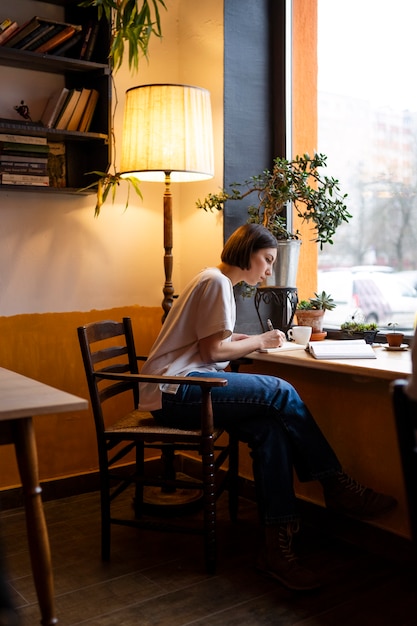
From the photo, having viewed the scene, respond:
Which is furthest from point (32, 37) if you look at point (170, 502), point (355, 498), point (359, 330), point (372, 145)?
point (355, 498)

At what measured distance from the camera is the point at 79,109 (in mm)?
3088

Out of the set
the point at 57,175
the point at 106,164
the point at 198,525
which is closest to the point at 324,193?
the point at 106,164

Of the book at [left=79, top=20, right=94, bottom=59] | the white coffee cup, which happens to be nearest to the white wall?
the book at [left=79, top=20, right=94, bottom=59]

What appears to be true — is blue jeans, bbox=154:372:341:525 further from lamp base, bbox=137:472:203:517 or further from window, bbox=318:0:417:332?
window, bbox=318:0:417:332

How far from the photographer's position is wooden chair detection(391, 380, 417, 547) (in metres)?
1.05

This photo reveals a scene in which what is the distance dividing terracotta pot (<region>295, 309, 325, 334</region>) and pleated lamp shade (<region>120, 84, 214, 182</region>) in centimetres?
72

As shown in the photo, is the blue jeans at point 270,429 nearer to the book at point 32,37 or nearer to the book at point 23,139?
the book at point 23,139

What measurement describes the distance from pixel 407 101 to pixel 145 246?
1.36 m

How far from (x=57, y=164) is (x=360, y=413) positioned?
1656 mm

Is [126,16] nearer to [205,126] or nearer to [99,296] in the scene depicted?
[205,126]

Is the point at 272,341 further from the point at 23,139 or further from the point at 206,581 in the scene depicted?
the point at 23,139

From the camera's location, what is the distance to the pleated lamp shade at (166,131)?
9.50ft

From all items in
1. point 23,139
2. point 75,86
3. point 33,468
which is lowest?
point 33,468

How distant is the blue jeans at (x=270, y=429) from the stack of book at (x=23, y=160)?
43.8 inches
